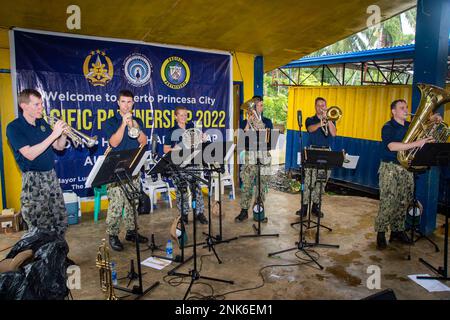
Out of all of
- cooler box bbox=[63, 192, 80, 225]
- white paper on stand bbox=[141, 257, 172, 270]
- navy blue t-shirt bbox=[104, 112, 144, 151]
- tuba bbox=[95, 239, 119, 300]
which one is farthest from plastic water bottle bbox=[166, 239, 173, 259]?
cooler box bbox=[63, 192, 80, 225]

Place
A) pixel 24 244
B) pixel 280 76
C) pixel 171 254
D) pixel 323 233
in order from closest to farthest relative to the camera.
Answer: pixel 24 244
pixel 171 254
pixel 323 233
pixel 280 76

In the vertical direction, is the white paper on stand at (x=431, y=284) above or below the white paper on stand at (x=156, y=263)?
below

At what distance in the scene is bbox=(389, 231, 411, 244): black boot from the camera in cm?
475

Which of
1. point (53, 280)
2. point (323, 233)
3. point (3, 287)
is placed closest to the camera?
point (3, 287)

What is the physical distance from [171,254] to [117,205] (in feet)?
3.16

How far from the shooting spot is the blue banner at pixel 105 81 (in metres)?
5.41

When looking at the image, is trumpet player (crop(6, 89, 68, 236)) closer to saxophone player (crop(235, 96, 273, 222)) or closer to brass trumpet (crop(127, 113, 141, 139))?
brass trumpet (crop(127, 113, 141, 139))

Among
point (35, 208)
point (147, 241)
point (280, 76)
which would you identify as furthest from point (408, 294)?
point (280, 76)

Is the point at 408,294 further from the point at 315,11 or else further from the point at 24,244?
the point at 315,11

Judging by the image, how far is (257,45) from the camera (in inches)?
273

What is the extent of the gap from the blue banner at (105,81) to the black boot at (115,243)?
172 cm

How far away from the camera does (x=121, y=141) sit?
14.2 feet

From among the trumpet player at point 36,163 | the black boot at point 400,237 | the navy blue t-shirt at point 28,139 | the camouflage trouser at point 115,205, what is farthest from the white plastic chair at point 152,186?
the black boot at point 400,237

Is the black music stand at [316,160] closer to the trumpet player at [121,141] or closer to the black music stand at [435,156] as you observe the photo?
the black music stand at [435,156]
